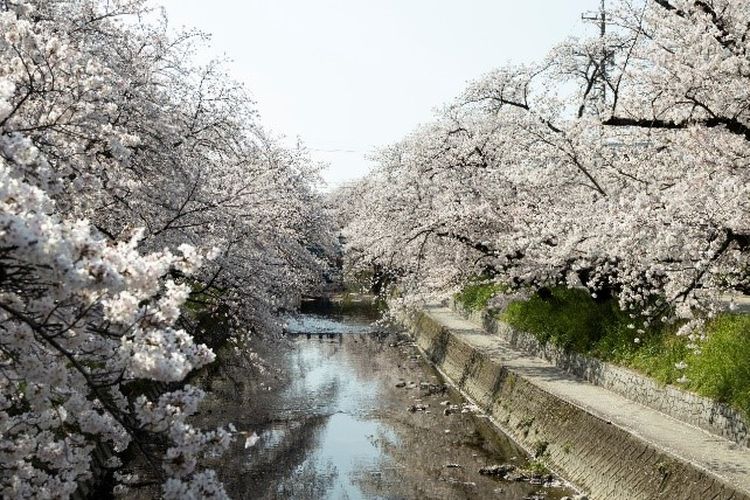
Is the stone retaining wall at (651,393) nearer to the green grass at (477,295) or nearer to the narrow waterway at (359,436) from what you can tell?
the narrow waterway at (359,436)

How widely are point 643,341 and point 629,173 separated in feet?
16.7

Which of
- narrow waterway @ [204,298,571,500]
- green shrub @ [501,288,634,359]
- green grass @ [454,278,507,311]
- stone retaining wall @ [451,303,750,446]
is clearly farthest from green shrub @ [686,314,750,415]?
green grass @ [454,278,507,311]

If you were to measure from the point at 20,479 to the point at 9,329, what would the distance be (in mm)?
1968

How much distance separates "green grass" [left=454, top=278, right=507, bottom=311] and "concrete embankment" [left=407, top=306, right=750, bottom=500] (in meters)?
6.15

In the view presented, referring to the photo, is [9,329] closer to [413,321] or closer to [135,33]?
[135,33]

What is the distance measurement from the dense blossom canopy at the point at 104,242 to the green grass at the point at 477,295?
46.2ft

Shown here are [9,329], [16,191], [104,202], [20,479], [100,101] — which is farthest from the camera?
[104,202]

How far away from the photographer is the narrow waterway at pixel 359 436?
46.5 feet

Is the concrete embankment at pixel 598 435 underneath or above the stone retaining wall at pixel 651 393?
underneath

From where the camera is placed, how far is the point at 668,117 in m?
11.7

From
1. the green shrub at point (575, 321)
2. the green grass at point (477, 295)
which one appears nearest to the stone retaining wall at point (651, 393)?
the green shrub at point (575, 321)

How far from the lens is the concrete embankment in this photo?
10641 mm

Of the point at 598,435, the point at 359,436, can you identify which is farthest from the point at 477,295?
the point at 598,435

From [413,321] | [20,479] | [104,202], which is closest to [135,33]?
[104,202]
